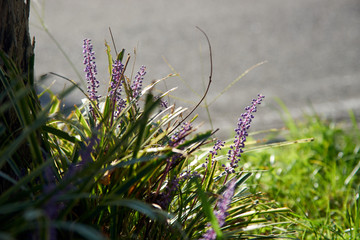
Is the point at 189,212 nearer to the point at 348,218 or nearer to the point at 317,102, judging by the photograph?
the point at 348,218

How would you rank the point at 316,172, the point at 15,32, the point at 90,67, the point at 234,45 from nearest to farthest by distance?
the point at 15,32
the point at 90,67
the point at 316,172
the point at 234,45

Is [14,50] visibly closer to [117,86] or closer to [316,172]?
[117,86]

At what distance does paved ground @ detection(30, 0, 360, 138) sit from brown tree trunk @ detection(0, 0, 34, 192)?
9.66 feet

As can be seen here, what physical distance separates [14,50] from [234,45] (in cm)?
510

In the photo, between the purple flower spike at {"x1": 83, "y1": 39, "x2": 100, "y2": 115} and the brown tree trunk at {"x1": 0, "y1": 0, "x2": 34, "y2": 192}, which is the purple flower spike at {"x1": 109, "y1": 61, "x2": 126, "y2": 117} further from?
the brown tree trunk at {"x1": 0, "y1": 0, "x2": 34, "y2": 192}

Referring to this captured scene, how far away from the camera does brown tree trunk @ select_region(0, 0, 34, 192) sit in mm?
1607

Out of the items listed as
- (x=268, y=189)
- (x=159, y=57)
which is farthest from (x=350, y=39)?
(x=268, y=189)

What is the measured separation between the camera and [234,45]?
21.5 feet

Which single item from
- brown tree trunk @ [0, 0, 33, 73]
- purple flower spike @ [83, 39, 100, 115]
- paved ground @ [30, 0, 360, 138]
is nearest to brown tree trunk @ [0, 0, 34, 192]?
brown tree trunk @ [0, 0, 33, 73]

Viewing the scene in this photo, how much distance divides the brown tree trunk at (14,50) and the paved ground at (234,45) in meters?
2.94

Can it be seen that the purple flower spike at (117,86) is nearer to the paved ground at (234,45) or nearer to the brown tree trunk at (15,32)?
the brown tree trunk at (15,32)

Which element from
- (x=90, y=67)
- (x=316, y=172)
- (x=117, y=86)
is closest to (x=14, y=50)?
(x=90, y=67)

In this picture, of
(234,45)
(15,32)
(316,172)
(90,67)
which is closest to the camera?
(15,32)

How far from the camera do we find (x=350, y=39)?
21.5 feet
